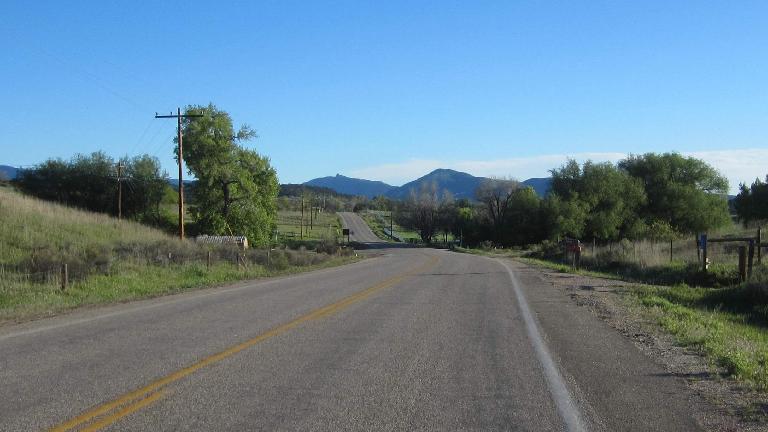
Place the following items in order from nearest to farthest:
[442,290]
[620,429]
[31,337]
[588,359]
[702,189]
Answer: [620,429]
[588,359]
[31,337]
[442,290]
[702,189]

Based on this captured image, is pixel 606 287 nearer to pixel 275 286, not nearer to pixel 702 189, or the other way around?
pixel 275 286

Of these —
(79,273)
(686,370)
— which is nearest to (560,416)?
(686,370)

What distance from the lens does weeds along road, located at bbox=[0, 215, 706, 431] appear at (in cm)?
649

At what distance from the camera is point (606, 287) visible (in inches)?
923

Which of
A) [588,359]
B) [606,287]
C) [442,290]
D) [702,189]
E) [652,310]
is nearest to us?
[588,359]

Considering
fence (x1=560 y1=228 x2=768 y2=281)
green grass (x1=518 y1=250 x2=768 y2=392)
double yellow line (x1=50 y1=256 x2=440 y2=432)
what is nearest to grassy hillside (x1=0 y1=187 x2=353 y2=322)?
double yellow line (x1=50 y1=256 x2=440 y2=432)

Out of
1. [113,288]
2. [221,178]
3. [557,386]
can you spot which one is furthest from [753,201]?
[557,386]

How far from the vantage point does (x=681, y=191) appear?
8188cm

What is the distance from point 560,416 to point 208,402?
3.40 m

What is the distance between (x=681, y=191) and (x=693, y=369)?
78.9 m

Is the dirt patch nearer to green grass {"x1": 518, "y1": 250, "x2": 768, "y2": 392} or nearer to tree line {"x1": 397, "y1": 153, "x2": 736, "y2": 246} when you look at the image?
green grass {"x1": 518, "y1": 250, "x2": 768, "y2": 392}

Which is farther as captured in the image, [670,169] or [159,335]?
[670,169]

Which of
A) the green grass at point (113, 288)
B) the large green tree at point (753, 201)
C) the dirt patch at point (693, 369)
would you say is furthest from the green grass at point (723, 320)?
the large green tree at point (753, 201)

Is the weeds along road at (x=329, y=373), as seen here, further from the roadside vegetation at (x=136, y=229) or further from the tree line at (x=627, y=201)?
the tree line at (x=627, y=201)
